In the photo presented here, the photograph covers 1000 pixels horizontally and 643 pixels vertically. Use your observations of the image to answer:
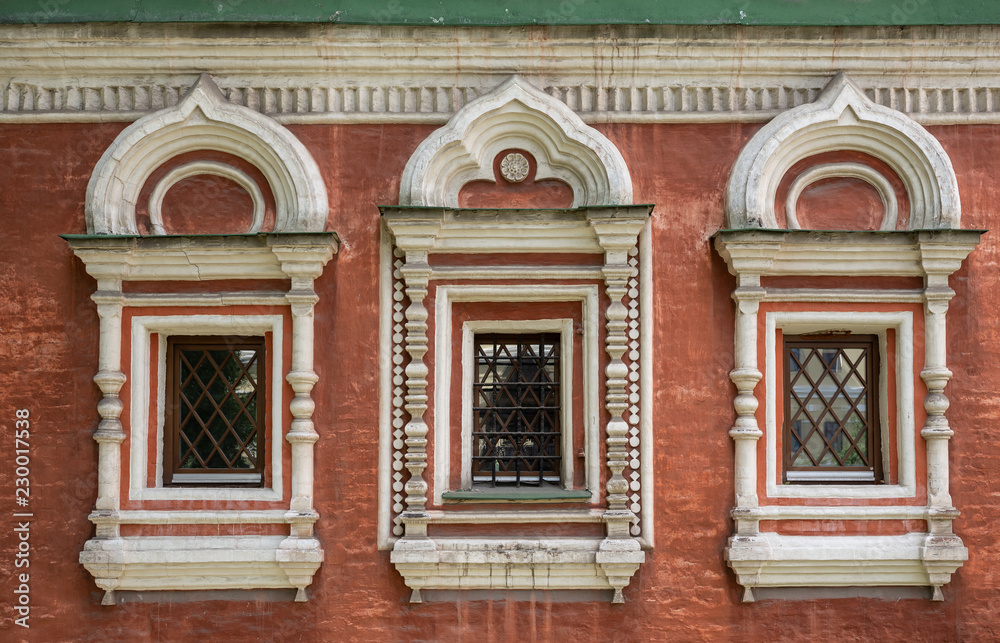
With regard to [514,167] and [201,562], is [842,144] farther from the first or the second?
[201,562]

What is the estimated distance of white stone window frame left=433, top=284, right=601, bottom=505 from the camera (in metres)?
5.15

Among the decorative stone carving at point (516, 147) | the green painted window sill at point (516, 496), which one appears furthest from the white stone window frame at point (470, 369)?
the decorative stone carving at point (516, 147)

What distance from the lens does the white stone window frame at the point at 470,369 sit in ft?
16.9

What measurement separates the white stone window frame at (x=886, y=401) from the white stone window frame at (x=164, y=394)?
2.89 metres

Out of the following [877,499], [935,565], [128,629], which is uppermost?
[877,499]

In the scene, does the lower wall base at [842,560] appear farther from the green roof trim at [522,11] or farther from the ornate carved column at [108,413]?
the ornate carved column at [108,413]

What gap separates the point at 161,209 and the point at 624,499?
330 centimetres

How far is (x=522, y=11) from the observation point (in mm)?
5340

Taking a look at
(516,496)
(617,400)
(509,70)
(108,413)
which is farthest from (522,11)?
(108,413)

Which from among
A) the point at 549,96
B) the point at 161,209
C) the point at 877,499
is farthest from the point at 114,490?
the point at 877,499

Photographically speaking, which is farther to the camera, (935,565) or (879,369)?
(879,369)

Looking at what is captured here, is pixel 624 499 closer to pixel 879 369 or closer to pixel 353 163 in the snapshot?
pixel 879 369

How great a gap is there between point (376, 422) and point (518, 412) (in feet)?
2.80

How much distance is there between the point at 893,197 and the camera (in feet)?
17.6
